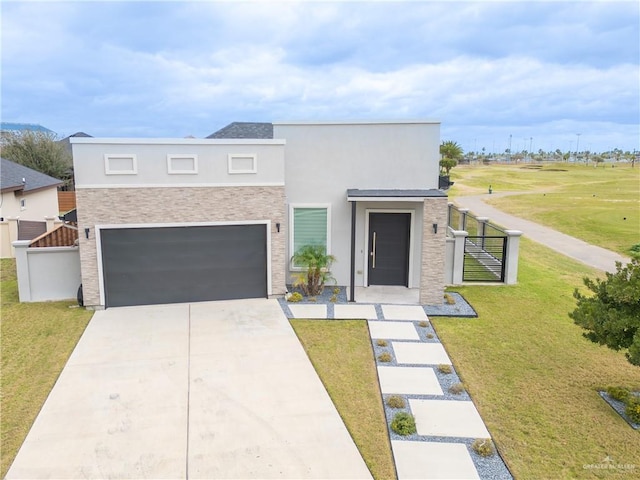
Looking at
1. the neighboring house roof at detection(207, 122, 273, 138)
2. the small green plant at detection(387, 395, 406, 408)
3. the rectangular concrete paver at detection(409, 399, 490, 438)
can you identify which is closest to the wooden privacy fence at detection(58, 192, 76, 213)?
the neighboring house roof at detection(207, 122, 273, 138)

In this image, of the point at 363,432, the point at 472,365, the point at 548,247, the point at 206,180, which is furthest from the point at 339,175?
the point at 548,247

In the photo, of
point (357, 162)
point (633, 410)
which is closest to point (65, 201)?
point (357, 162)

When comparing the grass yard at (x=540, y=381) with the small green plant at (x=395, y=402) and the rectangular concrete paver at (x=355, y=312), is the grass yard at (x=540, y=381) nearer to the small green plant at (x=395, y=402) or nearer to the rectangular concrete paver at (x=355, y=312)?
the small green plant at (x=395, y=402)

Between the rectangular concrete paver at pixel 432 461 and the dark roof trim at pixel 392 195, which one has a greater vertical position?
the dark roof trim at pixel 392 195

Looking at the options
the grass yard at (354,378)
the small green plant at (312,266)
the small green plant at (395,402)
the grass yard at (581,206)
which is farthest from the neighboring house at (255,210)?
the grass yard at (581,206)

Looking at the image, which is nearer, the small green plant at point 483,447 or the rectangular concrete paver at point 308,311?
the small green plant at point 483,447

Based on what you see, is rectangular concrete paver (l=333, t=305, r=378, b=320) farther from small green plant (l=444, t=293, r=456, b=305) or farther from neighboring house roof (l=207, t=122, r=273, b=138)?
neighboring house roof (l=207, t=122, r=273, b=138)

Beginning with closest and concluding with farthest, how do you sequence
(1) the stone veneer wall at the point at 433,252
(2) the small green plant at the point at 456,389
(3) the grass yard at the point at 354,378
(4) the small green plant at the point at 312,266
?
(3) the grass yard at the point at 354,378
(2) the small green plant at the point at 456,389
(1) the stone veneer wall at the point at 433,252
(4) the small green plant at the point at 312,266
